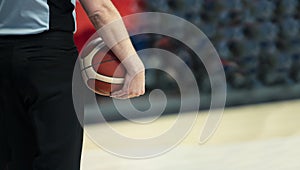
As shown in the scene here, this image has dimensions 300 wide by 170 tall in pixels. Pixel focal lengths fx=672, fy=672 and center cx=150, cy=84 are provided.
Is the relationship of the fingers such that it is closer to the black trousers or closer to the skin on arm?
the skin on arm

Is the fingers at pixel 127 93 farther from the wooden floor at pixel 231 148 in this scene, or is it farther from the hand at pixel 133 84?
the wooden floor at pixel 231 148

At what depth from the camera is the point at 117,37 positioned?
1.49m

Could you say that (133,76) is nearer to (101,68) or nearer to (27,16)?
(101,68)

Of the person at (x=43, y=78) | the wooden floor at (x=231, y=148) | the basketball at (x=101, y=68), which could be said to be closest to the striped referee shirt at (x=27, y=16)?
the person at (x=43, y=78)

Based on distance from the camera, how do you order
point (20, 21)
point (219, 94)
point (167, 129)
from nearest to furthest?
1. point (20, 21)
2. point (167, 129)
3. point (219, 94)

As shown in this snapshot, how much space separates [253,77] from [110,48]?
3329mm

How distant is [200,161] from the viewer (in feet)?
10.9

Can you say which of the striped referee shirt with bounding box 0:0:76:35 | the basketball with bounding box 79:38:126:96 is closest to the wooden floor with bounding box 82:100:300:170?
the basketball with bounding box 79:38:126:96

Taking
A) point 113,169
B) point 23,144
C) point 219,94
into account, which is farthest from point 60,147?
point 219,94

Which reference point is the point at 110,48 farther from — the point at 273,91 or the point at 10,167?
the point at 273,91

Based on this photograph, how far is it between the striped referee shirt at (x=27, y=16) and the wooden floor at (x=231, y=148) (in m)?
1.90

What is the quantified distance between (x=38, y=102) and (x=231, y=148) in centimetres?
224

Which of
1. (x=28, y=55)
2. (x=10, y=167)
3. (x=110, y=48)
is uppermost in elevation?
(x=110, y=48)

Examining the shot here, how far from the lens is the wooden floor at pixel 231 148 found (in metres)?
3.26
